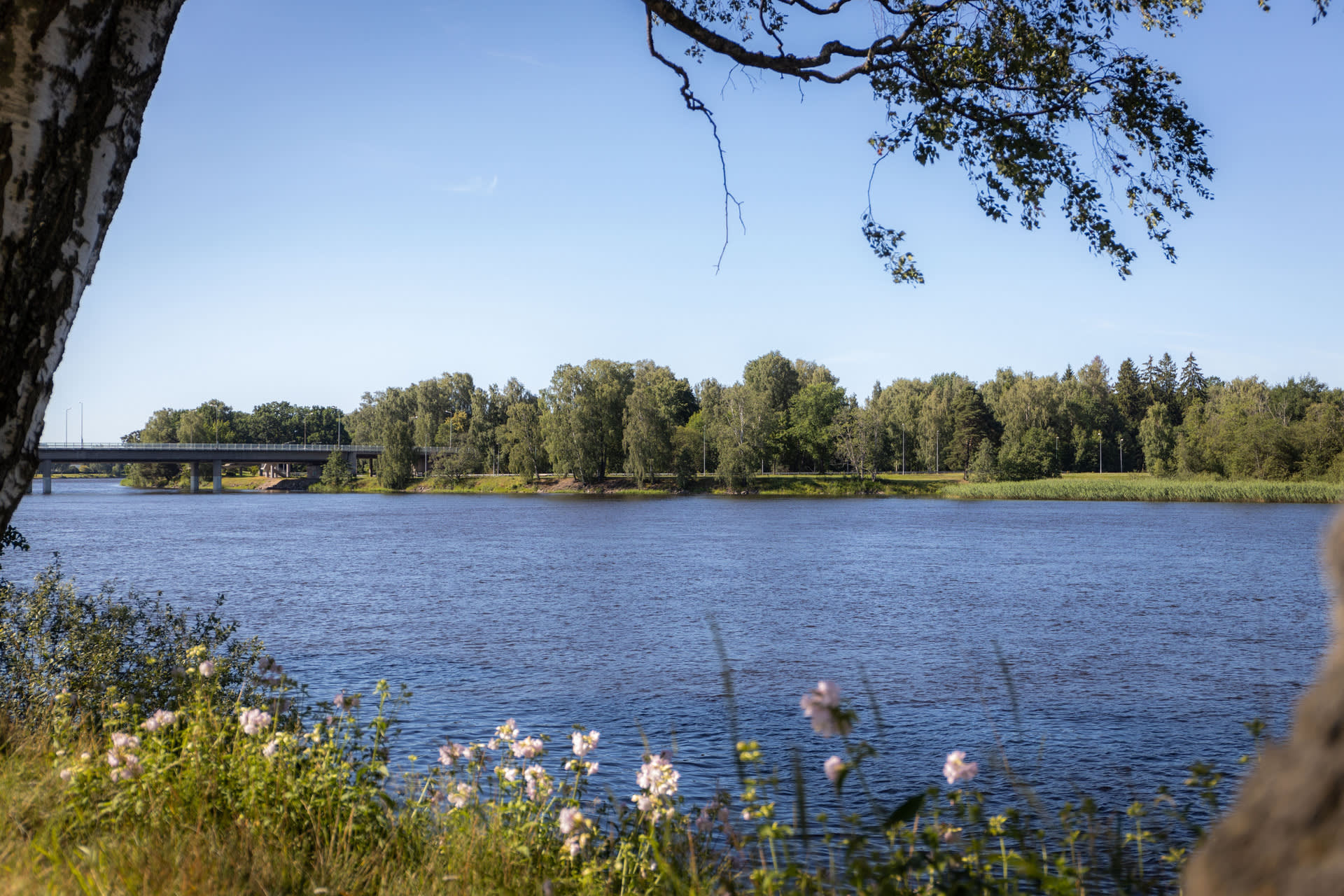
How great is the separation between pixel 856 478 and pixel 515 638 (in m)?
80.4

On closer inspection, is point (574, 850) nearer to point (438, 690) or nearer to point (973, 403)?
point (438, 690)

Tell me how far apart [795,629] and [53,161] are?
58.2 feet

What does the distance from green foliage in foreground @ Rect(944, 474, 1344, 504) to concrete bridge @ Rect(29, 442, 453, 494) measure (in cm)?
5680

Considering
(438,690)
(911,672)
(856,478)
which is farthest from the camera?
(856,478)

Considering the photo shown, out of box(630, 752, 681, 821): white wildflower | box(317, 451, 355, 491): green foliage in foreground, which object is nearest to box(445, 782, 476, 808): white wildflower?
box(630, 752, 681, 821): white wildflower

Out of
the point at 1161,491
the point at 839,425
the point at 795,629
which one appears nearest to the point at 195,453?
the point at 839,425

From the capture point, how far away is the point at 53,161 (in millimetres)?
2967

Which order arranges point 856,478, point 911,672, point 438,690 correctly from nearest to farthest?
point 438,690 → point 911,672 → point 856,478

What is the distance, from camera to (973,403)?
110m

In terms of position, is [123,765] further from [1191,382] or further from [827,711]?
[1191,382]

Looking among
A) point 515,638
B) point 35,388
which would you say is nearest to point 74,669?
point 35,388

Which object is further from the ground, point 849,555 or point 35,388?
point 35,388

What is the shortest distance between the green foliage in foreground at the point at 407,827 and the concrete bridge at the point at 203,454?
9733cm

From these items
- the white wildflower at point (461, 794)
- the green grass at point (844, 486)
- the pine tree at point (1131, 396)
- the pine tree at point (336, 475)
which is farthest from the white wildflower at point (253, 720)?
the pine tree at point (1131, 396)
